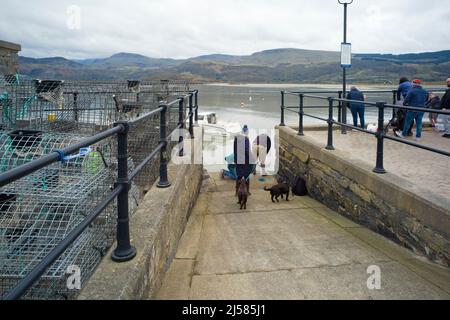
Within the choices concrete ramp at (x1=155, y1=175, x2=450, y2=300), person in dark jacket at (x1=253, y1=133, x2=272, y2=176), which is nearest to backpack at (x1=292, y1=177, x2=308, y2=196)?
concrete ramp at (x1=155, y1=175, x2=450, y2=300)

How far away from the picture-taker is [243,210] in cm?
615

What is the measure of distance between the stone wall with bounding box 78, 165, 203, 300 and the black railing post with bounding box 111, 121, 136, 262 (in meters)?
0.06

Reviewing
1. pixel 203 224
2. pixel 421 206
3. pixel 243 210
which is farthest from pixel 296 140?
pixel 421 206

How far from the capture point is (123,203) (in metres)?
2.55

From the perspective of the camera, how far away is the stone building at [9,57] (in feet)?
38.6

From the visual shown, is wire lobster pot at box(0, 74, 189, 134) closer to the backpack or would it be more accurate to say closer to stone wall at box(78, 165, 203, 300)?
stone wall at box(78, 165, 203, 300)

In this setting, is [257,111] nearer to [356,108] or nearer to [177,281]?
[356,108]

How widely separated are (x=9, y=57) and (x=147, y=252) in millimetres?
12119

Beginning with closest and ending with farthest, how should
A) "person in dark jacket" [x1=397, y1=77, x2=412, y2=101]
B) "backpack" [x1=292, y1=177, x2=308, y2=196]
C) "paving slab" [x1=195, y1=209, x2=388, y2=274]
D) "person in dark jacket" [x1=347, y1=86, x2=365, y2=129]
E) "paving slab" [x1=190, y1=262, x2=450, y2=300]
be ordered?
"paving slab" [x1=190, y1=262, x2=450, y2=300] → "paving slab" [x1=195, y1=209, x2=388, y2=274] → "backpack" [x1=292, y1=177, x2=308, y2=196] → "person in dark jacket" [x1=397, y1=77, x2=412, y2=101] → "person in dark jacket" [x1=347, y1=86, x2=365, y2=129]

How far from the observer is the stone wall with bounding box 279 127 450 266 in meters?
3.53

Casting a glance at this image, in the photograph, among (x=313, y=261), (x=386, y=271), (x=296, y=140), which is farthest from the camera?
(x=296, y=140)
